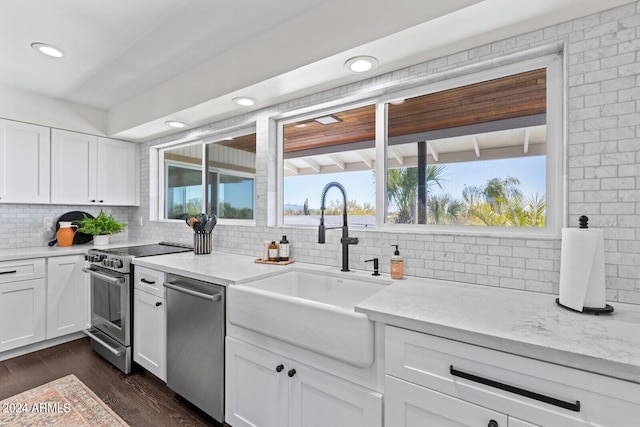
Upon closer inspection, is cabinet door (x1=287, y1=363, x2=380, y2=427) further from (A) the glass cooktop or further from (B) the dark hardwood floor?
(A) the glass cooktop

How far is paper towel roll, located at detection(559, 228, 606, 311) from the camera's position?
1.14 meters

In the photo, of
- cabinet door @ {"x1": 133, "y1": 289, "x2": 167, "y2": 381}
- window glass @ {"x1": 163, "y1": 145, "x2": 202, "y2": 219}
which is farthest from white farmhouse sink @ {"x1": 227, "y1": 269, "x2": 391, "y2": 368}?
window glass @ {"x1": 163, "y1": 145, "x2": 202, "y2": 219}

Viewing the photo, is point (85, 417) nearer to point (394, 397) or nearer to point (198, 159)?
point (394, 397)

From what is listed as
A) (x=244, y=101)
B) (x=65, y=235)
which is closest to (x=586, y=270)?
(x=244, y=101)

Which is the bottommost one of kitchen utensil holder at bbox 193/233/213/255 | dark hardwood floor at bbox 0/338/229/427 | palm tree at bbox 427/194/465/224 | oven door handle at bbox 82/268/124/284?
dark hardwood floor at bbox 0/338/229/427

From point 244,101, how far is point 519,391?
237 centimetres

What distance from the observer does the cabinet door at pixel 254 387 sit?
1.52 m

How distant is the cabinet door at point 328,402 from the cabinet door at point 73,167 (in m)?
3.31

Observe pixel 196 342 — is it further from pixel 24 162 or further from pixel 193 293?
pixel 24 162

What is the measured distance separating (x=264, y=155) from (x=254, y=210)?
1.81 ft

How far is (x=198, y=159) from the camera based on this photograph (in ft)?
11.0

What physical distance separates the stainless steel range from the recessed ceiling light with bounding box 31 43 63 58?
1605 millimetres

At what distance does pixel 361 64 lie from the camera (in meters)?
1.75

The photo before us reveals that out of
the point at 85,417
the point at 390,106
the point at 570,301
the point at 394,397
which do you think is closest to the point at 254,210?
the point at 390,106
